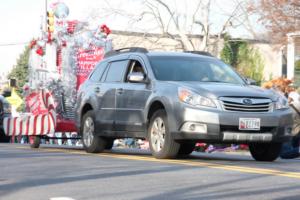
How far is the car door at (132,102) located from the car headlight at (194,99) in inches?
35.3

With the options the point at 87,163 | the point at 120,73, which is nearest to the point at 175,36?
the point at 120,73

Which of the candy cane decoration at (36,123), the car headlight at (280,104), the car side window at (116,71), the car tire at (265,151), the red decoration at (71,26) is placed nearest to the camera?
the car headlight at (280,104)

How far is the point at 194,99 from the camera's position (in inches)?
444

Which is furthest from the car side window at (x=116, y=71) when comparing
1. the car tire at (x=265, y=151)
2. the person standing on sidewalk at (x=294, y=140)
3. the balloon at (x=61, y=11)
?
the balloon at (x=61, y=11)

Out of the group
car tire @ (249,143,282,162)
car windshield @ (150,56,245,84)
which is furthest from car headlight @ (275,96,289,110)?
car windshield @ (150,56,245,84)

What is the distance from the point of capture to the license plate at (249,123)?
11.2m

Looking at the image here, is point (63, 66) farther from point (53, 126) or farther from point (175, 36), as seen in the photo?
point (175, 36)

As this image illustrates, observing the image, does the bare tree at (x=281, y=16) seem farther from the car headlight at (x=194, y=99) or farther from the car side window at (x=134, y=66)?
the car headlight at (x=194, y=99)

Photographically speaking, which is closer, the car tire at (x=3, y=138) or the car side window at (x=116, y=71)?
the car side window at (x=116, y=71)

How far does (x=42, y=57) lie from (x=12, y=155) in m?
5.67

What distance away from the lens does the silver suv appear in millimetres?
11219

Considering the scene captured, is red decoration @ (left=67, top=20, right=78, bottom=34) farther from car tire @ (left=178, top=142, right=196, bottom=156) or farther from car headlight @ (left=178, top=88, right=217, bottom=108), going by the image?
car headlight @ (left=178, top=88, right=217, bottom=108)

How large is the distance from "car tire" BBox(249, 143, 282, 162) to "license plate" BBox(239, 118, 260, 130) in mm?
876

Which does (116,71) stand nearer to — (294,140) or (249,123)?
(249,123)
